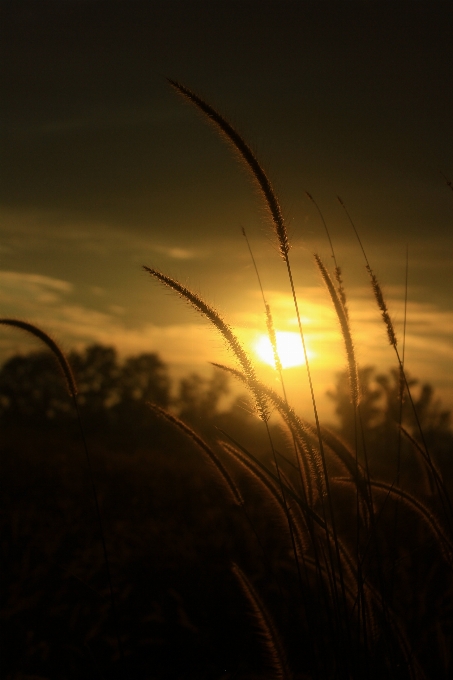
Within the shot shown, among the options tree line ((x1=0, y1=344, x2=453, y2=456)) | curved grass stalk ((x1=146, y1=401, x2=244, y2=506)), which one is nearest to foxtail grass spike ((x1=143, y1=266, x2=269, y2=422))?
curved grass stalk ((x1=146, y1=401, x2=244, y2=506))

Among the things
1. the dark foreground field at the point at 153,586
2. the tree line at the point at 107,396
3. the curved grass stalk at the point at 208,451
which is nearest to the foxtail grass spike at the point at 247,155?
the curved grass stalk at the point at 208,451

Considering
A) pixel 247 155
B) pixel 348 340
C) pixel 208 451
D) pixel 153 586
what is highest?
pixel 247 155

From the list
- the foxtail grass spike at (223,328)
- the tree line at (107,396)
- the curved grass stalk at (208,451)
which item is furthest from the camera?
the tree line at (107,396)

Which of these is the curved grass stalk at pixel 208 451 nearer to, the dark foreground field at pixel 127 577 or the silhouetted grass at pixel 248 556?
the silhouetted grass at pixel 248 556

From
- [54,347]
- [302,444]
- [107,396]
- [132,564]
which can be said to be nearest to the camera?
[302,444]

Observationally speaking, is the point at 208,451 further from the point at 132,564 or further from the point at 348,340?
the point at 132,564

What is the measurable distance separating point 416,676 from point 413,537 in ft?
7.55

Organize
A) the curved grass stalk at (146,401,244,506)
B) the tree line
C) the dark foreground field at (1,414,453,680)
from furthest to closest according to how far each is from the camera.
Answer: the tree line
the dark foreground field at (1,414,453,680)
the curved grass stalk at (146,401,244,506)

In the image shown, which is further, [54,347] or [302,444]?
[54,347]

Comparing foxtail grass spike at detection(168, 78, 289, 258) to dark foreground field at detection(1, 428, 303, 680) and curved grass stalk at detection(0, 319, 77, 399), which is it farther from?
dark foreground field at detection(1, 428, 303, 680)

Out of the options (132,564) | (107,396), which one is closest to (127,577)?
(132,564)

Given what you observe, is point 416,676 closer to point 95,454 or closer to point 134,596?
point 134,596

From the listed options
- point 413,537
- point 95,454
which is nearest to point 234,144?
point 413,537

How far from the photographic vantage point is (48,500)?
4734mm
